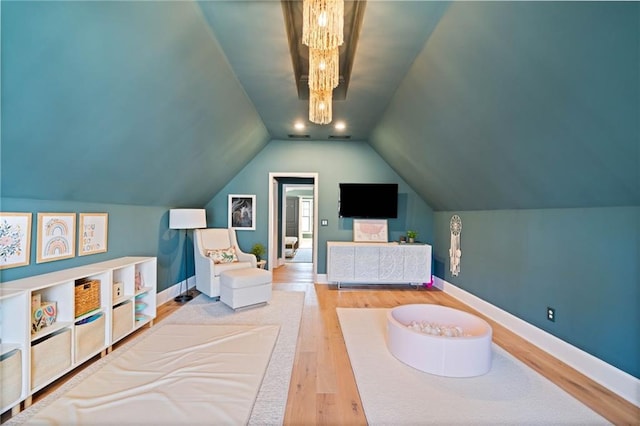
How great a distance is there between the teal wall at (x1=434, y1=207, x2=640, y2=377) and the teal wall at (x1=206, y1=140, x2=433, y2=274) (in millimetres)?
1651

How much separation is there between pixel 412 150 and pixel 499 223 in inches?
57.5

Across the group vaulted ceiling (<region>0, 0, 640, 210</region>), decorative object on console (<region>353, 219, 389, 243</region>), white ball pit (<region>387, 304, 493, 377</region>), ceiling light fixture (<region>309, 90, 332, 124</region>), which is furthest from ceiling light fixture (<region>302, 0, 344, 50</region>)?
decorative object on console (<region>353, 219, 389, 243</region>)

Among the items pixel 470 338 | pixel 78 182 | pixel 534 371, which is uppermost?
pixel 78 182

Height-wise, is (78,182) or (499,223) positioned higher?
(78,182)

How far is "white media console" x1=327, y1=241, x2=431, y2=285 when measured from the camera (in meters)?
4.69

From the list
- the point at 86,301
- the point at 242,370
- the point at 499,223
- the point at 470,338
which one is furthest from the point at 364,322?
the point at 86,301

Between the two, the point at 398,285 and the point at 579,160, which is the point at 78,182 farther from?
the point at 398,285

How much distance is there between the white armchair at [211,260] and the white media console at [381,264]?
4.75 feet

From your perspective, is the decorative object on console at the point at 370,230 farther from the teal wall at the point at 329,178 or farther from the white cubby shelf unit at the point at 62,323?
the white cubby shelf unit at the point at 62,323

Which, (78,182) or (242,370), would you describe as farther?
(78,182)

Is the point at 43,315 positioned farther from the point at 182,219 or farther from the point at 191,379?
the point at 182,219

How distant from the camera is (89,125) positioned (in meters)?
1.99

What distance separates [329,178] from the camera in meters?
5.23

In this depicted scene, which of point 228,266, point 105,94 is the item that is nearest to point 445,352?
point 228,266
